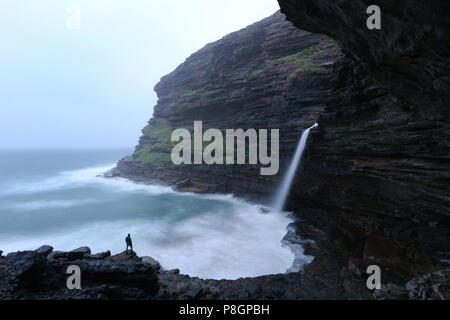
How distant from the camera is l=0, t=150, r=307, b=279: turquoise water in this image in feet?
50.5

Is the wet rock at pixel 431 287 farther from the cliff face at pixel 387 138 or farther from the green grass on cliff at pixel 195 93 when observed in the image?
the green grass on cliff at pixel 195 93

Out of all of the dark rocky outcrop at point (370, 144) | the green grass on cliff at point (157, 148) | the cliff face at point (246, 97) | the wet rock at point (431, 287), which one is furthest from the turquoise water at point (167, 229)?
the green grass on cliff at point (157, 148)

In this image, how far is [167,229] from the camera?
72.4 feet

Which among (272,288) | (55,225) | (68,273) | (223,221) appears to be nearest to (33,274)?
(68,273)

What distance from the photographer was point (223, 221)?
24.0 meters

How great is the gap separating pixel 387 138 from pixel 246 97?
2665cm

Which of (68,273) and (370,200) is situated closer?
(68,273)

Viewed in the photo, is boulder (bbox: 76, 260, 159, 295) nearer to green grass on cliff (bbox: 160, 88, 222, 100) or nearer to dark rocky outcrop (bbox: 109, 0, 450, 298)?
dark rocky outcrop (bbox: 109, 0, 450, 298)

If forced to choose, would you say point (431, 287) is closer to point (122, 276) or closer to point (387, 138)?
point (387, 138)

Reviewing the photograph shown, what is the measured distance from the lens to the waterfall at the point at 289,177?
23086 mm

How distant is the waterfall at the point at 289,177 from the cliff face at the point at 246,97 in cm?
150

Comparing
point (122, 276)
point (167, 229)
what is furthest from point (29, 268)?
point (167, 229)

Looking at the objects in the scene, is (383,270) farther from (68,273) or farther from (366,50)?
(68,273)

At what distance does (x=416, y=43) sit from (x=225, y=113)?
3663 centimetres
